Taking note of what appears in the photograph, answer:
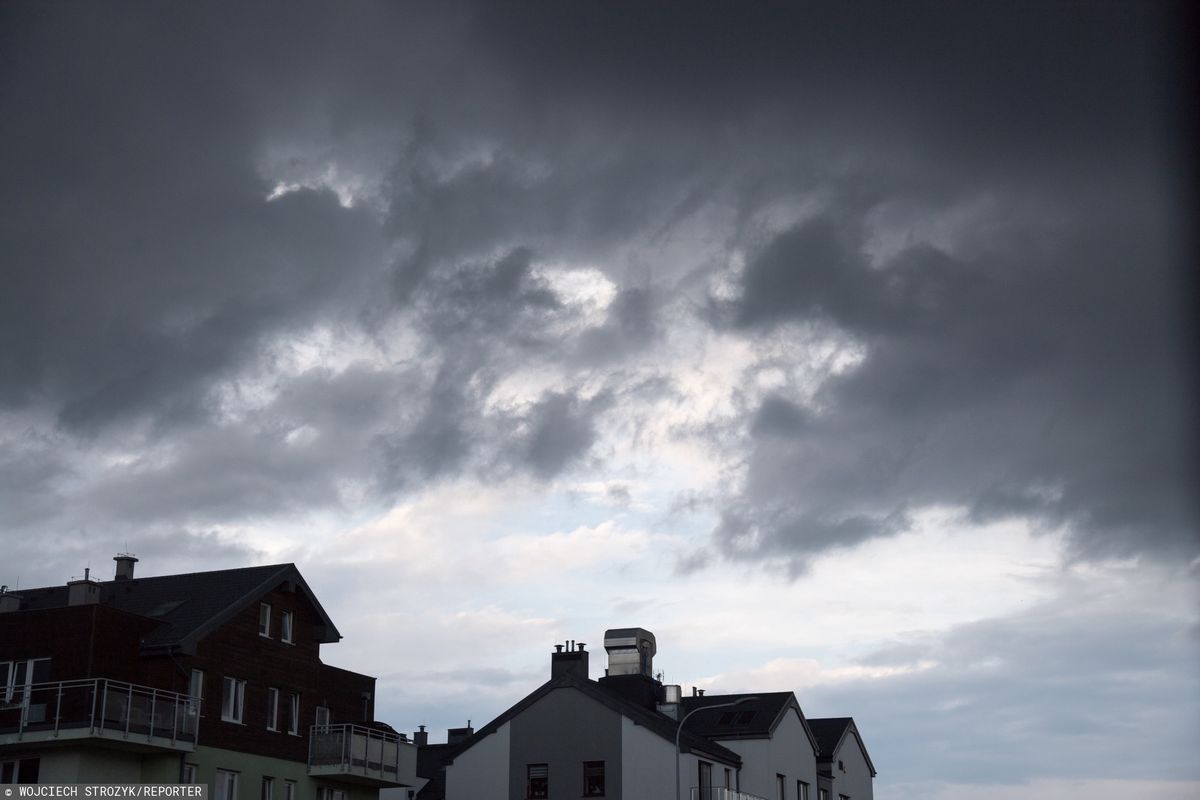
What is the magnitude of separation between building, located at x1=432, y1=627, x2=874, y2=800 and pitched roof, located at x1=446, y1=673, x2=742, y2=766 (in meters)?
0.04

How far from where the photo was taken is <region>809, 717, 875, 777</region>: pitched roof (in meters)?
70.8

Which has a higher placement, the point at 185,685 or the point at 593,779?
the point at 185,685

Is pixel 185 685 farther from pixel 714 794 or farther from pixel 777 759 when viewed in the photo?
pixel 777 759

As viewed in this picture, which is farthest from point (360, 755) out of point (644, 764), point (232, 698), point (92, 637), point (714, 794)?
point (714, 794)

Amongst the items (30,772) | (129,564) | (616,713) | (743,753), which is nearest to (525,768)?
(616,713)

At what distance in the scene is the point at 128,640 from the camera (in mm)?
42688

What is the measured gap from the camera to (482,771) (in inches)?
2322

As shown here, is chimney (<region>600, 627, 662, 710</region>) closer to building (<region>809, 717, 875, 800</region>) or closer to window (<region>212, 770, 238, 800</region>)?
building (<region>809, 717, 875, 800</region>)

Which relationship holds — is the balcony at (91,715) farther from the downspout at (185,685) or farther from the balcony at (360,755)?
the balcony at (360,755)

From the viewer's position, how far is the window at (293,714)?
4819cm

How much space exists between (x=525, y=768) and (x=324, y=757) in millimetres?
12114

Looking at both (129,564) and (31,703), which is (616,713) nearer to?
(129,564)

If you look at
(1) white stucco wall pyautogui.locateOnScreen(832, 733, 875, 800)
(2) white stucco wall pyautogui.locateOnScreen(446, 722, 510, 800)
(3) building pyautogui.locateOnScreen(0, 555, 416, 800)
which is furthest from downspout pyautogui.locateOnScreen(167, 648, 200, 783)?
(1) white stucco wall pyautogui.locateOnScreen(832, 733, 875, 800)

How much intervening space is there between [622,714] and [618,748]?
1415 millimetres
